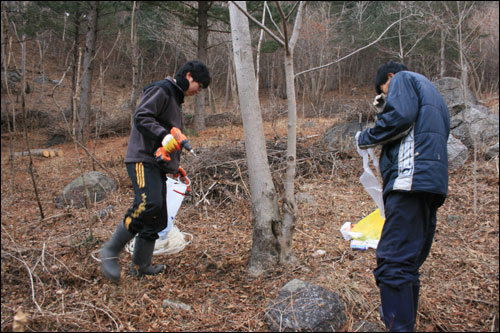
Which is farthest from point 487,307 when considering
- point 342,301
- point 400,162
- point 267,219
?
point 267,219

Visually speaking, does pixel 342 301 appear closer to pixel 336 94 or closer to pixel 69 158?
pixel 69 158

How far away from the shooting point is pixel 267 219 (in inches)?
110

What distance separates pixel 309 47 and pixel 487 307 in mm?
16069

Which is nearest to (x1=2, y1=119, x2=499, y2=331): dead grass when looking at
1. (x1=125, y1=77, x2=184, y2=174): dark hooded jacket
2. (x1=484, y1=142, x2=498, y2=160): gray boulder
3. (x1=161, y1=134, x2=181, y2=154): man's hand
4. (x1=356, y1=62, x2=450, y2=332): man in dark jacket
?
(x1=356, y1=62, x2=450, y2=332): man in dark jacket

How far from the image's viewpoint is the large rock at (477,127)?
6.52 meters

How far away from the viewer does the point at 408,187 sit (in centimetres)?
191

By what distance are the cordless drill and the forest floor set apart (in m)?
1.01

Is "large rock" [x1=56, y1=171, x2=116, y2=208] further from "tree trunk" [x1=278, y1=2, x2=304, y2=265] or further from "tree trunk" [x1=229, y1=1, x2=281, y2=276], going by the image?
"tree trunk" [x1=278, y1=2, x2=304, y2=265]

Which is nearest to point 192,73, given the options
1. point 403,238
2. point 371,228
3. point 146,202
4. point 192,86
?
point 192,86

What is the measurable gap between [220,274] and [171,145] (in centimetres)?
121

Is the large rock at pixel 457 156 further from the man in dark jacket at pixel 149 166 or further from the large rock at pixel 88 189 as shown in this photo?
the large rock at pixel 88 189

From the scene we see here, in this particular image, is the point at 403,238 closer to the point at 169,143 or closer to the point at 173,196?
the point at 169,143

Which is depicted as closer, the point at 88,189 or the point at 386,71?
the point at 386,71

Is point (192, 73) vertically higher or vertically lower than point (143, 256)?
higher
